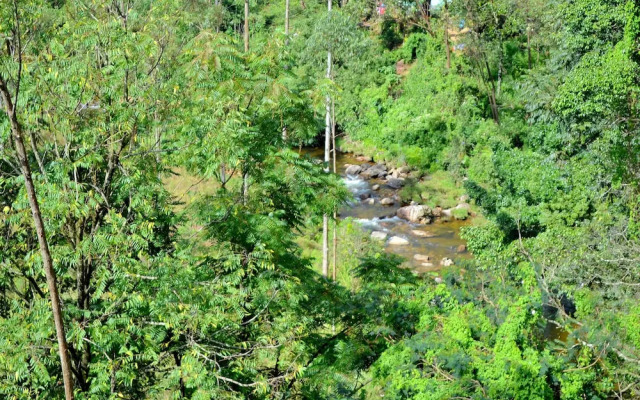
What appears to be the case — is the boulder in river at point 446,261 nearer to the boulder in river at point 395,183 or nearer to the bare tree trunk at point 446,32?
the boulder in river at point 395,183

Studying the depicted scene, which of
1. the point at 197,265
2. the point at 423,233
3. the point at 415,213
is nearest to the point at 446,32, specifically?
the point at 415,213

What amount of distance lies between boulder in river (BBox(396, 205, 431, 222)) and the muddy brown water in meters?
0.24

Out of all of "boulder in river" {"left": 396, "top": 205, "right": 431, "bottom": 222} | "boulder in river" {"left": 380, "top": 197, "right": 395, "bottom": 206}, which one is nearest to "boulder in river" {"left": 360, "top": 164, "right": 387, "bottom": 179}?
"boulder in river" {"left": 380, "top": 197, "right": 395, "bottom": 206}

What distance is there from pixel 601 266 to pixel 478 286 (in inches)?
230

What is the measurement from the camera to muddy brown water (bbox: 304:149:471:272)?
21.5 m

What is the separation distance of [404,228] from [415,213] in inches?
37.4

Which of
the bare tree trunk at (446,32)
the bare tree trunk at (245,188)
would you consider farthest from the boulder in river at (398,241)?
the bare tree trunk at (245,188)

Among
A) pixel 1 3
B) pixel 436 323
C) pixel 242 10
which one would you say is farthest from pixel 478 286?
pixel 242 10

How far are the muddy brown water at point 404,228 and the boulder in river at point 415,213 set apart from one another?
0.24m

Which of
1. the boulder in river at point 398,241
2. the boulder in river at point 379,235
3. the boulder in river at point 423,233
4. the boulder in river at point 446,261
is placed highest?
the boulder in river at point 379,235

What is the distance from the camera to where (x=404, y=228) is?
23.8 meters

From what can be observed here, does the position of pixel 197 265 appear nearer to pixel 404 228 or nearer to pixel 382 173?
pixel 404 228

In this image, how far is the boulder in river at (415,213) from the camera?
79.7 ft

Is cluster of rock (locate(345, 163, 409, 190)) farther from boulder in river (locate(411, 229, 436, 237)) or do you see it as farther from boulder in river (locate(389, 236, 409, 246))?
boulder in river (locate(389, 236, 409, 246))
